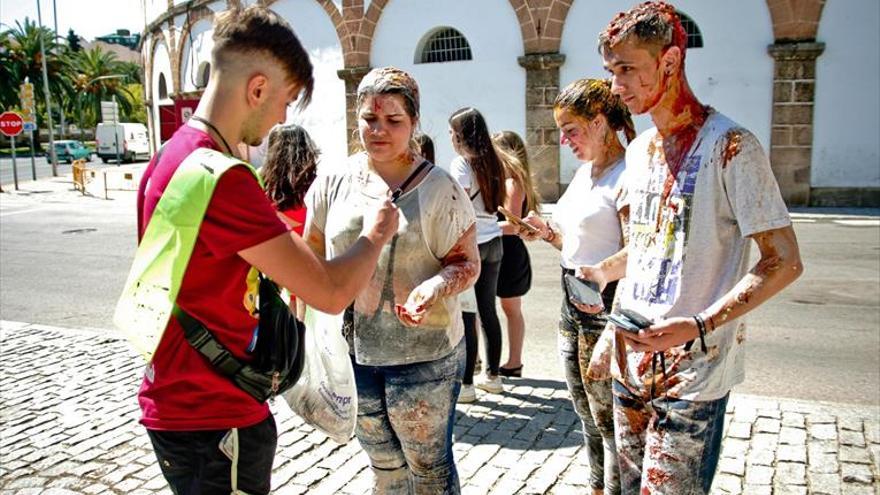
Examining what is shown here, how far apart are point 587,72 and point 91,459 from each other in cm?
1444

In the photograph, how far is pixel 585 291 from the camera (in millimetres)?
2701

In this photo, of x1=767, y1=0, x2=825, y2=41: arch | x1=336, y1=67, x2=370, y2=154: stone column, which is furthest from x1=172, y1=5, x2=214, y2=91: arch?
x1=767, y1=0, x2=825, y2=41: arch

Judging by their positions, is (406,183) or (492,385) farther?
(492,385)

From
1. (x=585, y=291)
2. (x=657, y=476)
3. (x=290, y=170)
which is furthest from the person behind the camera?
(x=290, y=170)

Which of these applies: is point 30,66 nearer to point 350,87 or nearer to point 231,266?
point 350,87

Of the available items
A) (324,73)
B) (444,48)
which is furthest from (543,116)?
(324,73)

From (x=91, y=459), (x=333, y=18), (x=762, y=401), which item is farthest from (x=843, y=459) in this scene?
(x=333, y=18)

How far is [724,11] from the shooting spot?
1540 centimetres

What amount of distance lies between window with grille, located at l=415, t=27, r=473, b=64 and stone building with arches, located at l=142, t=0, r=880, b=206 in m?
0.04

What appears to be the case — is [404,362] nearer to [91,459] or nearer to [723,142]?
[723,142]

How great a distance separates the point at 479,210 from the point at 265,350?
3.24m

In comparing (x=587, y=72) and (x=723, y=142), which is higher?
(x=587, y=72)

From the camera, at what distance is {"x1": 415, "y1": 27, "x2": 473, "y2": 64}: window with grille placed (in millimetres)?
18152

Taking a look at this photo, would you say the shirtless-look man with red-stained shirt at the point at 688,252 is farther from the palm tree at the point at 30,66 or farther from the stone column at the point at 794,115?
the palm tree at the point at 30,66
